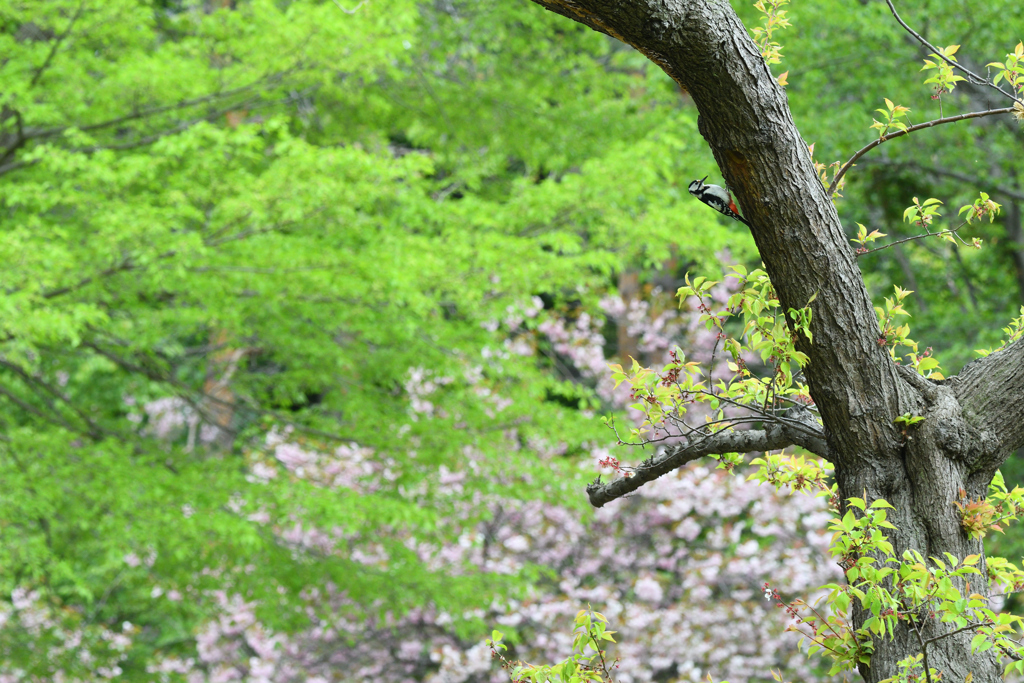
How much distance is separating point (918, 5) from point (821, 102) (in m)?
1.27

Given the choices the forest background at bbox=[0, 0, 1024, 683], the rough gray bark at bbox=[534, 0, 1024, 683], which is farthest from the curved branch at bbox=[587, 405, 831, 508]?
the forest background at bbox=[0, 0, 1024, 683]

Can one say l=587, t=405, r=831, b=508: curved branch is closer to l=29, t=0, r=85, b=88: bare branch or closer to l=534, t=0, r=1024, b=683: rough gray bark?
l=534, t=0, r=1024, b=683: rough gray bark

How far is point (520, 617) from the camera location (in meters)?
8.07

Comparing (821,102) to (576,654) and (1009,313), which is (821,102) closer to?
(1009,313)

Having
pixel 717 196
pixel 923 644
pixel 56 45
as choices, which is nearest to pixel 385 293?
pixel 56 45

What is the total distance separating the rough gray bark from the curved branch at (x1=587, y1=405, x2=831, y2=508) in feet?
0.30

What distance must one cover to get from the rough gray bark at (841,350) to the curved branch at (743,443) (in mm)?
91

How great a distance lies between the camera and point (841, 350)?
1.74 m

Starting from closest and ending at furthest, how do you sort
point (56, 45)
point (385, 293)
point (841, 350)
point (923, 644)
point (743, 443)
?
point (923, 644), point (841, 350), point (743, 443), point (56, 45), point (385, 293)

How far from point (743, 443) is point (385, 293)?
12.0 ft

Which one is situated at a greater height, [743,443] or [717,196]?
[717,196]

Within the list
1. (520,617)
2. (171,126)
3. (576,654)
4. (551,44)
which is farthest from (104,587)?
(576,654)

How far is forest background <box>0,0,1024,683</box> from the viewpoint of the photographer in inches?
205

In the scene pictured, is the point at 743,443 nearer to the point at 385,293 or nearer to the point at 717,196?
the point at 717,196
